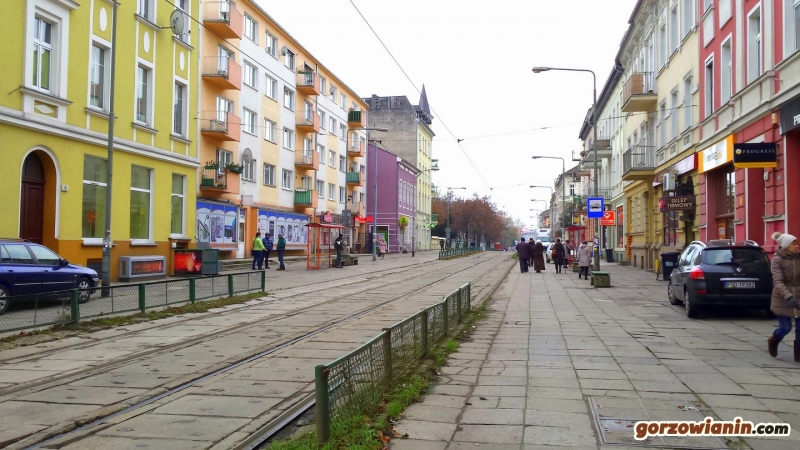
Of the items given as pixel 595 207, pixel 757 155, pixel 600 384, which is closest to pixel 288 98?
pixel 595 207

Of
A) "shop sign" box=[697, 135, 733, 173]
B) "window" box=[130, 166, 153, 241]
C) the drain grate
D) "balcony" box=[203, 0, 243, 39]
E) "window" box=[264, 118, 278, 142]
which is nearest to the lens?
the drain grate

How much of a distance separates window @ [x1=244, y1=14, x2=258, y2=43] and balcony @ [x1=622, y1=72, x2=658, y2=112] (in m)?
20.2

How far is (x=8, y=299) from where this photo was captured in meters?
10.7

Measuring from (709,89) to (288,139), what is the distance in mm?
27066

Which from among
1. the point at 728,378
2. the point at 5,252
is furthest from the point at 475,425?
the point at 5,252

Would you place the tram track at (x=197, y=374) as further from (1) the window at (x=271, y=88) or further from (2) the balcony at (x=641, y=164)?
(1) the window at (x=271, y=88)

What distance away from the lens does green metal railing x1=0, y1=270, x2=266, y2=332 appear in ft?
34.8

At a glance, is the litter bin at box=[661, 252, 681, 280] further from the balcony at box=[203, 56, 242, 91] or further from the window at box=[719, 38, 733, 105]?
the balcony at box=[203, 56, 242, 91]

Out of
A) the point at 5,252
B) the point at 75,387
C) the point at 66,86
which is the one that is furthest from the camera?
the point at 66,86

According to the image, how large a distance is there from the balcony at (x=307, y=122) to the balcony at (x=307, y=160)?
5.12 ft

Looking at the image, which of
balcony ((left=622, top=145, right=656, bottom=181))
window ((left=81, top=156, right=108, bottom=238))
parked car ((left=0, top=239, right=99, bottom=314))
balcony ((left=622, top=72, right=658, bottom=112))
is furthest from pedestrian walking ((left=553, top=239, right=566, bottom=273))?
parked car ((left=0, top=239, right=99, bottom=314))

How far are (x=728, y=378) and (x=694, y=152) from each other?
703 inches

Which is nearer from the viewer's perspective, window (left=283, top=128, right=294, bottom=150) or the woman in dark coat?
the woman in dark coat

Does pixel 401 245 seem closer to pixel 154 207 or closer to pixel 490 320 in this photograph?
pixel 154 207
